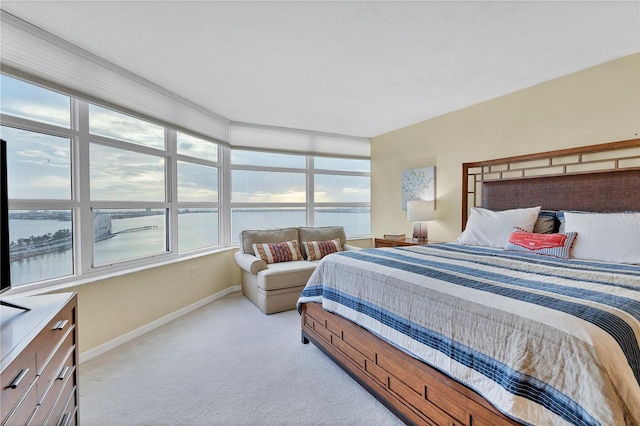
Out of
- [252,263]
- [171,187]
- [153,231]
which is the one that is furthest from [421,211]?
[153,231]

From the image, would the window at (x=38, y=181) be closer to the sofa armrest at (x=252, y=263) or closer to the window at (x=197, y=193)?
the window at (x=197, y=193)

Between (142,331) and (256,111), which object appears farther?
(256,111)

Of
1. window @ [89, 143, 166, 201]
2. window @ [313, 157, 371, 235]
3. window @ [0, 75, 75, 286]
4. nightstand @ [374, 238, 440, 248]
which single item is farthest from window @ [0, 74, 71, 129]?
nightstand @ [374, 238, 440, 248]

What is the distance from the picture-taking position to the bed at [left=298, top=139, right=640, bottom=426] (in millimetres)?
979

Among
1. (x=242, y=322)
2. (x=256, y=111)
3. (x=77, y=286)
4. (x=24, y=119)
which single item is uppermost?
(x=256, y=111)

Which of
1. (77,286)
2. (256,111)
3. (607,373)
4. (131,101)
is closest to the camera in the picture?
(607,373)

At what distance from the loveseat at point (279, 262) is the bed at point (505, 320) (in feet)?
2.85

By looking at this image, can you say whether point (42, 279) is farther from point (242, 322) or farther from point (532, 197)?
point (532, 197)

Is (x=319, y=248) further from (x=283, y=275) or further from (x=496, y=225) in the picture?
(x=496, y=225)

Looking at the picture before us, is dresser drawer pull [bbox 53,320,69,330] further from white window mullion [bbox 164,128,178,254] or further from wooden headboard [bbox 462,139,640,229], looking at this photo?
wooden headboard [bbox 462,139,640,229]

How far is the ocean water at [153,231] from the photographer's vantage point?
218 cm

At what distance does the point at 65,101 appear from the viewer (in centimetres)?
239

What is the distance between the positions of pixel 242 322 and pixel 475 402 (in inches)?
97.3

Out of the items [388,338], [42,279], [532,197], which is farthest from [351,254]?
[42,279]
